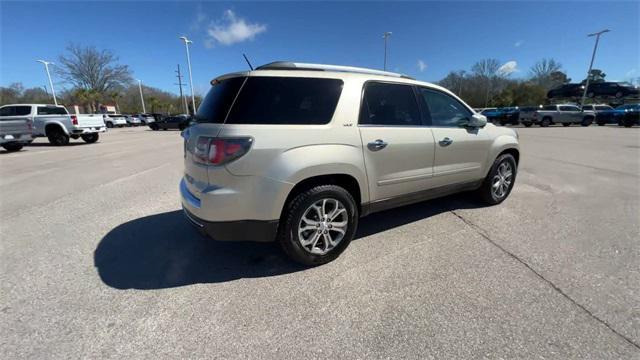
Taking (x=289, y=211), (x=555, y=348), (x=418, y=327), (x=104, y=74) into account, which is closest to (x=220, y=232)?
(x=289, y=211)

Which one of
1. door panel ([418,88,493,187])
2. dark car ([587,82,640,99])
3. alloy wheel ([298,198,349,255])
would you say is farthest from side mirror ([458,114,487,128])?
dark car ([587,82,640,99])

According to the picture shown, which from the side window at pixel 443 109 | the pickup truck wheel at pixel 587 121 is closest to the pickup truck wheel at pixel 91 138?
the side window at pixel 443 109

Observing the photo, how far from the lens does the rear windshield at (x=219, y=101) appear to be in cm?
246

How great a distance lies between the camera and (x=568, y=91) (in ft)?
130

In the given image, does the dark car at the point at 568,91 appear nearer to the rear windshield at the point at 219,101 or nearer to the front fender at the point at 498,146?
the front fender at the point at 498,146

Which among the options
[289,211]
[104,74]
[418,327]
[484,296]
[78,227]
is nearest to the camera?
[418,327]

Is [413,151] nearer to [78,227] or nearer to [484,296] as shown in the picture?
[484,296]

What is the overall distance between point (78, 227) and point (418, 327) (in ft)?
14.3

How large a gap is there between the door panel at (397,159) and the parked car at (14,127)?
1588cm

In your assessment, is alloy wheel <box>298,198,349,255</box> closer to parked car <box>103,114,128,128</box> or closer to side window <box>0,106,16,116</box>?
side window <box>0,106,16,116</box>

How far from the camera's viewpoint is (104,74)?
57.1m

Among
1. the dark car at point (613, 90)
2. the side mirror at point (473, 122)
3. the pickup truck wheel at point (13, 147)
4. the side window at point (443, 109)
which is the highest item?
the dark car at point (613, 90)

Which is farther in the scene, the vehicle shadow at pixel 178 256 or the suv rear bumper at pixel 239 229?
the vehicle shadow at pixel 178 256

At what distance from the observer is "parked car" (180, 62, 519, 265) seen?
7.73ft
